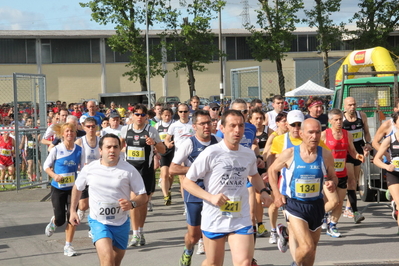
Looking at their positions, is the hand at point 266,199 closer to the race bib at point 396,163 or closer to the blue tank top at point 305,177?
the blue tank top at point 305,177

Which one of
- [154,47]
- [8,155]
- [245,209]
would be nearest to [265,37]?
[154,47]

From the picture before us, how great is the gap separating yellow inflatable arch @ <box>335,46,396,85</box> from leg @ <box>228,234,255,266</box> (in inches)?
497

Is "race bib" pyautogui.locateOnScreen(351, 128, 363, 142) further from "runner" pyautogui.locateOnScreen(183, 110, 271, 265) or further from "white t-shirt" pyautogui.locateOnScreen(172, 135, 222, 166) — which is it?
"runner" pyautogui.locateOnScreen(183, 110, 271, 265)

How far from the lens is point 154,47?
3600 cm

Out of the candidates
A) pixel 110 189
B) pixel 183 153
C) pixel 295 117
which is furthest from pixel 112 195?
pixel 295 117

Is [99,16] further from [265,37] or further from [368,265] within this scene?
[368,265]

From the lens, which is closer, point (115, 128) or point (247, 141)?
point (247, 141)

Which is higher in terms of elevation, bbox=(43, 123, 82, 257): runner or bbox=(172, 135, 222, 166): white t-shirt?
bbox=(172, 135, 222, 166): white t-shirt

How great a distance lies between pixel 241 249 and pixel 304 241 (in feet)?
3.56

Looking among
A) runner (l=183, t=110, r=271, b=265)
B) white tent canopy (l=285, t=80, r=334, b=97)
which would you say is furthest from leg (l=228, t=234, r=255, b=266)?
white tent canopy (l=285, t=80, r=334, b=97)

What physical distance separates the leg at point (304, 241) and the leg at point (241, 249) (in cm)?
94

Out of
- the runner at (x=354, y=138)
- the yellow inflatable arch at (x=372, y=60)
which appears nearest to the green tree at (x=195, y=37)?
the yellow inflatable arch at (x=372, y=60)

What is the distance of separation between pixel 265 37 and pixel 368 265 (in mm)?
32376

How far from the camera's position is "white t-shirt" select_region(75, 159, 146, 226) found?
5992 mm
